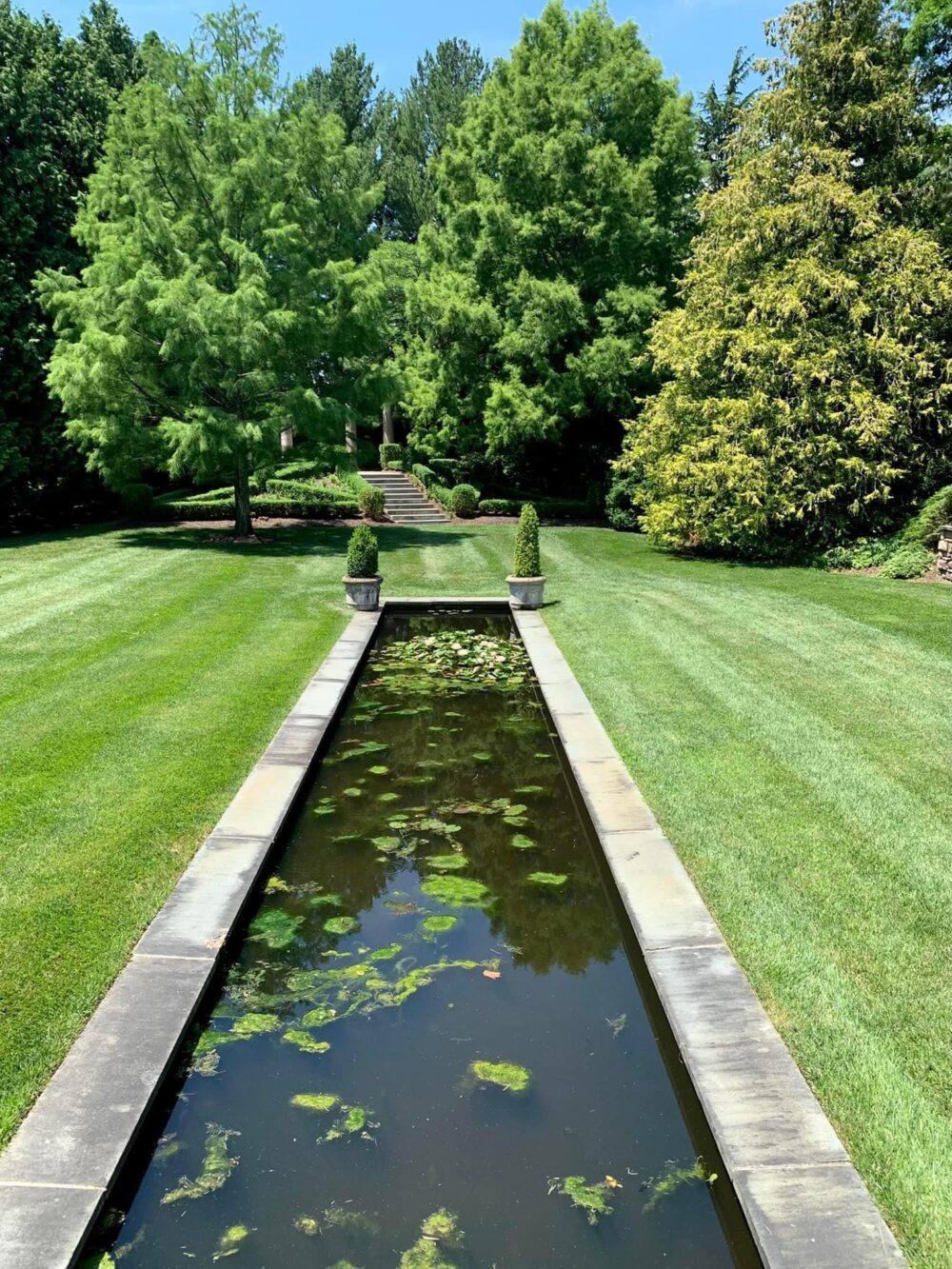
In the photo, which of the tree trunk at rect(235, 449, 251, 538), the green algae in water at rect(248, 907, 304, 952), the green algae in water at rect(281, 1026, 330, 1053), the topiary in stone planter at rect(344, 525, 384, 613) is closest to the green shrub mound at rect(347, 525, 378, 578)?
the topiary in stone planter at rect(344, 525, 384, 613)

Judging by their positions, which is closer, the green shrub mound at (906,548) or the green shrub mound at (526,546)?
the green shrub mound at (526,546)

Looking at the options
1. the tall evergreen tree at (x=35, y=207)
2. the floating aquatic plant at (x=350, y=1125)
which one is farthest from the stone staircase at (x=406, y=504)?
the floating aquatic plant at (x=350, y=1125)

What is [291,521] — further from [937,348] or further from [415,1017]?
[415,1017]

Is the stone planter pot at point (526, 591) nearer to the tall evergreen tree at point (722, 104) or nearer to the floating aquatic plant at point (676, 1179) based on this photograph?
the floating aquatic plant at point (676, 1179)

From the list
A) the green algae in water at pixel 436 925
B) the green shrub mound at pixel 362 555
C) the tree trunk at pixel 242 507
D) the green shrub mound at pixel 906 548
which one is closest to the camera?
the green algae in water at pixel 436 925

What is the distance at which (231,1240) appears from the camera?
337cm

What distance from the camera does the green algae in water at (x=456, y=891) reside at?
5.96m

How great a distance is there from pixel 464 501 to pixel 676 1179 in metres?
25.3

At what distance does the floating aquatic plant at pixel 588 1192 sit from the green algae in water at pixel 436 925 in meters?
2.07

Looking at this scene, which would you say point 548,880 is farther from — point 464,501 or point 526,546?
point 464,501

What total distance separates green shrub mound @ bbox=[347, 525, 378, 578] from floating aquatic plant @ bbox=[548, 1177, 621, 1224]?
1146cm

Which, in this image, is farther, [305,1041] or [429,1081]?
[305,1041]

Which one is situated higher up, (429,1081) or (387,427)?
(387,427)

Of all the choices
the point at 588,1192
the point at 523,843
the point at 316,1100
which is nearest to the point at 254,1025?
the point at 316,1100
